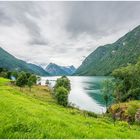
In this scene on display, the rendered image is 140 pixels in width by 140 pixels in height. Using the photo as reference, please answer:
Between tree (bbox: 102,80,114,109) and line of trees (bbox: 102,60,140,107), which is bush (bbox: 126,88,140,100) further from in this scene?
tree (bbox: 102,80,114,109)

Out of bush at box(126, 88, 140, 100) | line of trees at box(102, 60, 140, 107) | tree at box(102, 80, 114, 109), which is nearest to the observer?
bush at box(126, 88, 140, 100)

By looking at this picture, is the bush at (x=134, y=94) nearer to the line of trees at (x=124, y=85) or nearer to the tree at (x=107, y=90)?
the line of trees at (x=124, y=85)

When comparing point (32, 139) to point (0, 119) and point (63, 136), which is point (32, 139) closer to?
point (63, 136)

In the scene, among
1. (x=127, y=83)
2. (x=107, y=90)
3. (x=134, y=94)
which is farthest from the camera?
(x=127, y=83)

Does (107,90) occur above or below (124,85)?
below

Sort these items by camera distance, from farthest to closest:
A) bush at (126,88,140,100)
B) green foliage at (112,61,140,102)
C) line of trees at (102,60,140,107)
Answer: line of trees at (102,60,140,107)
green foliage at (112,61,140,102)
bush at (126,88,140,100)

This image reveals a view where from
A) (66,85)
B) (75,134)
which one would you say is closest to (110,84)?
(66,85)

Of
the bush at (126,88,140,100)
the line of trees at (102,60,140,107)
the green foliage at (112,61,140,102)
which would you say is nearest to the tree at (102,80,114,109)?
the line of trees at (102,60,140,107)

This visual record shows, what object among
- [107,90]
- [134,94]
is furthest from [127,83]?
[107,90]

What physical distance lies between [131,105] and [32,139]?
200 ft

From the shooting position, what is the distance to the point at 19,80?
105 m

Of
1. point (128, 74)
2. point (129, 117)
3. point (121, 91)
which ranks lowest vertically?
point (129, 117)

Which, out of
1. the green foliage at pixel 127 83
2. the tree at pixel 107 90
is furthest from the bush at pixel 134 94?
the tree at pixel 107 90

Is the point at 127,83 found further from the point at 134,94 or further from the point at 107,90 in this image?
the point at 107,90
